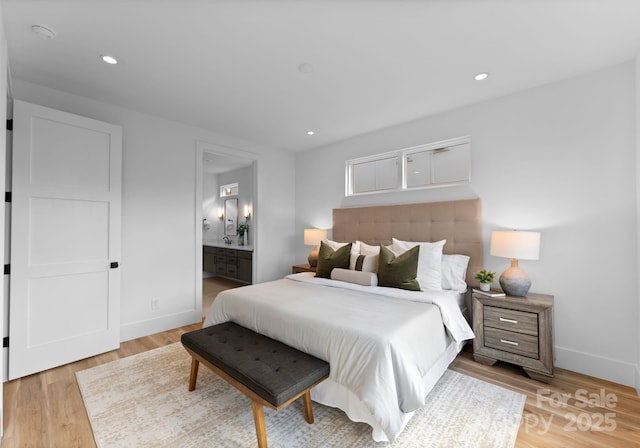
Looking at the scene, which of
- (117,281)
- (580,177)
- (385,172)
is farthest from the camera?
(385,172)

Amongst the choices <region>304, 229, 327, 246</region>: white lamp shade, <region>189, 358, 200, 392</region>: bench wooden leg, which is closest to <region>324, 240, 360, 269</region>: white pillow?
<region>304, 229, 327, 246</region>: white lamp shade

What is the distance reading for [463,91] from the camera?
2.78m

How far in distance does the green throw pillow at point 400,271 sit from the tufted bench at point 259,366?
1.22m

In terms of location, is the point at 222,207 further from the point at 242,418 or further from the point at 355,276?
the point at 242,418

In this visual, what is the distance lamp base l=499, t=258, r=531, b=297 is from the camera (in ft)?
8.18

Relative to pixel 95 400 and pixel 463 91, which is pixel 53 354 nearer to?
pixel 95 400

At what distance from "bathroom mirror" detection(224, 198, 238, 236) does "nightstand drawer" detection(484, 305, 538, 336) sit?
5584mm

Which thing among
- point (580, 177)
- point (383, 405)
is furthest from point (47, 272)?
point (580, 177)

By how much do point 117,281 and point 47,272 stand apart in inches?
22.1

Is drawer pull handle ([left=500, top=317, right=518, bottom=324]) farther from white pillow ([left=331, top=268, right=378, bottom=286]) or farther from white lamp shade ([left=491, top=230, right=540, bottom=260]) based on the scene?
white pillow ([left=331, top=268, right=378, bottom=286])

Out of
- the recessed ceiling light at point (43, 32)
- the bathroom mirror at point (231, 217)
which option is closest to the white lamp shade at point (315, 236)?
the bathroom mirror at point (231, 217)

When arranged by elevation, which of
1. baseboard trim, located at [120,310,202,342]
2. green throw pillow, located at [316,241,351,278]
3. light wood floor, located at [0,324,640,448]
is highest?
green throw pillow, located at [316,241,351,278]

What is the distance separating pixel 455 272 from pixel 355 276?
1.05 m

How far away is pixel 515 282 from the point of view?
2508mm
